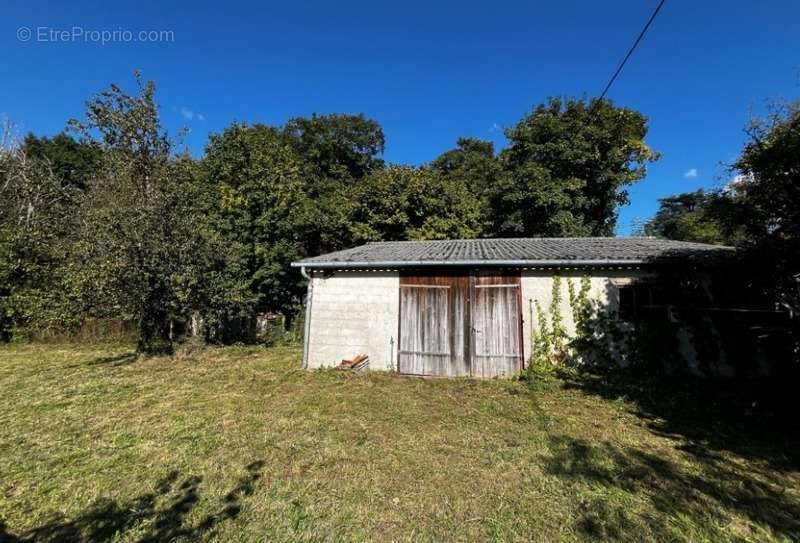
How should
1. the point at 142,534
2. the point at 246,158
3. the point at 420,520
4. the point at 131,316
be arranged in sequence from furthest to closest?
the point at 246,158 → the point at 131,316 → the point at 420,520 → the point at 142,534

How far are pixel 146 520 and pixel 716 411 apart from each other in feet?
24.5

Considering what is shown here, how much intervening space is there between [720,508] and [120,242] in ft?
36.8

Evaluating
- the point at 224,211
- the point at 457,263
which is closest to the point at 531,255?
the point at 457,263

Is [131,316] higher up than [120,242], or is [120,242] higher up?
[120,242]

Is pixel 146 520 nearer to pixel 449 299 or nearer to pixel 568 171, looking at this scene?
pixel 449 299

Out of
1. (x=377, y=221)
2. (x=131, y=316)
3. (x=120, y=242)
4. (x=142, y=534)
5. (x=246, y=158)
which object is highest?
(x=246, y=158)

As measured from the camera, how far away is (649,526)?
289 centimetres

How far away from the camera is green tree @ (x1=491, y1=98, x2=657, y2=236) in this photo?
1645 centimetres

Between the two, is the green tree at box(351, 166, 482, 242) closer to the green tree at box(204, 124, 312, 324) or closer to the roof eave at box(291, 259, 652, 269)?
the green tree at box(204, 124, 312, 324)

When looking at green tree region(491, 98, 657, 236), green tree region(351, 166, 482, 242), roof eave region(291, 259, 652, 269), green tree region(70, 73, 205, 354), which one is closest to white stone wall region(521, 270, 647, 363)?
roof eave region(291, 259, 652, 269)

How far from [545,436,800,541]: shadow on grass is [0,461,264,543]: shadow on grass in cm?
305

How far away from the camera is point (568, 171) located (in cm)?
1734

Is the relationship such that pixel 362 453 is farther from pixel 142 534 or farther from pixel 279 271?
pixel 279 271

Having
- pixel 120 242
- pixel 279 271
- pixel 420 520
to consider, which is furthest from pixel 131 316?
pixel 420 520
